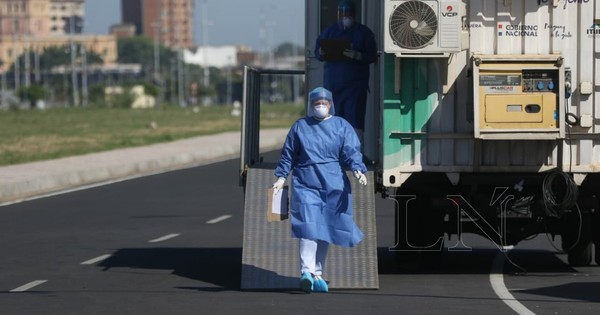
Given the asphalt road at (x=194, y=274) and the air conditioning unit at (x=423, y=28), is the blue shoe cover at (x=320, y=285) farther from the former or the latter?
the air conditioning unit at (x=423, y=28)

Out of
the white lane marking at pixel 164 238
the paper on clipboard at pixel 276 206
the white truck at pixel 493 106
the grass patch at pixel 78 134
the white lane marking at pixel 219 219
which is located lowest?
the grass patch at pixel 78 134

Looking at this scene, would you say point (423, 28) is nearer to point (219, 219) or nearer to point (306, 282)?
point (306, 282)

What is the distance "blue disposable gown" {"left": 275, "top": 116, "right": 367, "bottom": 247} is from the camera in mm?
12727

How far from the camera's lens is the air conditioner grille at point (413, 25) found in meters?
13.4

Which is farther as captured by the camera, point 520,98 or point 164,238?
point 164,238

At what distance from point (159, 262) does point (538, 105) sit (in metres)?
4.79

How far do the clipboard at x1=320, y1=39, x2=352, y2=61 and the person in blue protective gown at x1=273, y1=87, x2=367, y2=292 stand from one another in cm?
196

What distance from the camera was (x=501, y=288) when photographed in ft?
43.6

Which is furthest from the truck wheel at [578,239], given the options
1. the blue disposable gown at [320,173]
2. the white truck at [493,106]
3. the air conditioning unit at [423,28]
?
the blue disposable gown at [320,173]

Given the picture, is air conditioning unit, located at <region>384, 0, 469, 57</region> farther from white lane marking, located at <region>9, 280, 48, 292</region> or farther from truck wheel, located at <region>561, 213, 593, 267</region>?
white lane marking, located at <region>9, 280, 48, 292</region>

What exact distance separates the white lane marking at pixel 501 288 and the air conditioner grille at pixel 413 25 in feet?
7.52

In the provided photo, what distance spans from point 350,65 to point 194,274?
2610mm

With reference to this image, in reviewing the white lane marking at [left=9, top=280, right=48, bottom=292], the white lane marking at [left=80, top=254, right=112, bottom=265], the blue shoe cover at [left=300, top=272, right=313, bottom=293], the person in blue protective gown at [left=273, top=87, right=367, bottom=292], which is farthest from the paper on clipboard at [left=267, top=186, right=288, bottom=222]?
the white lane marking at [left=80, top=254, right=112, bottom=265]

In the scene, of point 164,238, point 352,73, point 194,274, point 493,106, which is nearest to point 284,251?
point 194,274
